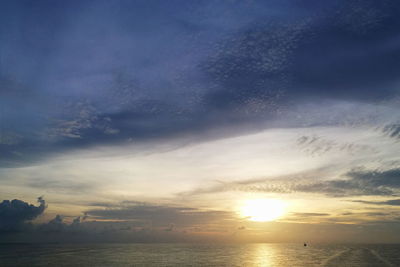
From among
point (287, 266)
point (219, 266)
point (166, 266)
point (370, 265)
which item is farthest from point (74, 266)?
point (370, 265)

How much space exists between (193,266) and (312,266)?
56.0 metres

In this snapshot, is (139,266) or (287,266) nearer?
(139,266)

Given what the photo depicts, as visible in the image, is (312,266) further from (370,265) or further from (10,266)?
(10,266)

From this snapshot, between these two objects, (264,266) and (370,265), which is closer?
(370,265)

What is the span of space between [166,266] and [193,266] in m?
12.9

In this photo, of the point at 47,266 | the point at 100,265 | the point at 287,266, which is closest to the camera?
the point at 47,266

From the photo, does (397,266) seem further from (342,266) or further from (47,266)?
(47,266)

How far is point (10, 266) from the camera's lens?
418 feet

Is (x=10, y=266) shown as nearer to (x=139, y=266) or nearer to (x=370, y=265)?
(x=139, y=266)

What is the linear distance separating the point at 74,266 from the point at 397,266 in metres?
141

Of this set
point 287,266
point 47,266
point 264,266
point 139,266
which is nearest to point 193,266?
point 139,266

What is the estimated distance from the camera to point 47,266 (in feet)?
409

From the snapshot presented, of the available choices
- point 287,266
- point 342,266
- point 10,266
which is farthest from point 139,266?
point 342,266

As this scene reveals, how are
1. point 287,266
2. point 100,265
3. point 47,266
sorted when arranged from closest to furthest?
point 47,266 < point 100,265 < point 287,266
